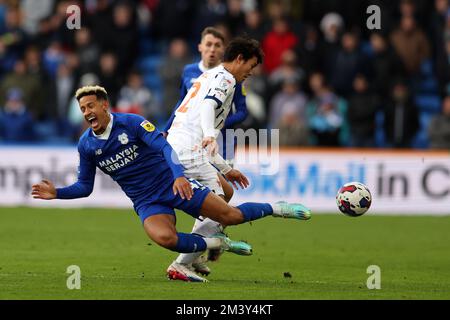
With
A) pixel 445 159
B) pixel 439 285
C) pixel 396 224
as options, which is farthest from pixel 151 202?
pixel 445 159

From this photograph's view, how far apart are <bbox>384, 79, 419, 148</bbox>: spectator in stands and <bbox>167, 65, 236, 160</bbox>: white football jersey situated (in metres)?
10.9

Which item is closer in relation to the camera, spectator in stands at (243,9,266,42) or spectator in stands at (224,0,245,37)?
spectator in stands at (243,9,266,42)

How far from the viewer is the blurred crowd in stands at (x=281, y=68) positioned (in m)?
21.6

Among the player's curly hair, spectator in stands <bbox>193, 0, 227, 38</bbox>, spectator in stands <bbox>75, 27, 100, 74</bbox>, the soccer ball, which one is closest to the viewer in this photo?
the player's curly hair

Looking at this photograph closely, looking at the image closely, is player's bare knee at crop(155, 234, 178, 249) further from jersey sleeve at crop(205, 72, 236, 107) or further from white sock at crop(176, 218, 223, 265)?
jersey sleeve at crop(205, 72, 236, 107)

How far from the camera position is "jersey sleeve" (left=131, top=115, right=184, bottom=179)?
10.1 meters

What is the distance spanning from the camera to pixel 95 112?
34.3 ft

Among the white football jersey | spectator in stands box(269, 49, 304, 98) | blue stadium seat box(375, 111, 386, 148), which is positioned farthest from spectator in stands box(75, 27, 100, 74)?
the white football jersey

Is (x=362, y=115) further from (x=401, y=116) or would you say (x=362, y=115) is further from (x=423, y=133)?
(x=423, y=133)

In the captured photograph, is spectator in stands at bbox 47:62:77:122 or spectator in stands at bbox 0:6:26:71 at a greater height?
spectator in stands at bbox 0:6:26:71

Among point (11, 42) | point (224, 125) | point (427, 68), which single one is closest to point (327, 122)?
point (427, 68)

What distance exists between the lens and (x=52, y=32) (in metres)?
25.0
